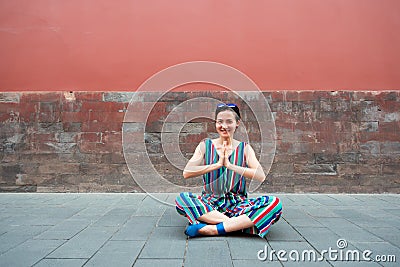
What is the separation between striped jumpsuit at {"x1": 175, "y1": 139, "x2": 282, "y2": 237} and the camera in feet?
8.55

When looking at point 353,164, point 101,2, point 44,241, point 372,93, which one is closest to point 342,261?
point 44,241

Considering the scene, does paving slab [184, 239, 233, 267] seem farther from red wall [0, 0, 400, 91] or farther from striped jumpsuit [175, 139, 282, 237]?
red wall [0, 0, 400, 91]

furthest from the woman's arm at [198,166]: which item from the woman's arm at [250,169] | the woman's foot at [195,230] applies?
the woman's foot at [195,230]

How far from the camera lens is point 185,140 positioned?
5.26 m

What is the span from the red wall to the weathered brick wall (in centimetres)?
30

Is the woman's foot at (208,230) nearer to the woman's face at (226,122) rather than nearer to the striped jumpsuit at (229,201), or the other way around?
the striped jumpsuit at (229,201)

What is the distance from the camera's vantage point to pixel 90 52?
17.6 ft

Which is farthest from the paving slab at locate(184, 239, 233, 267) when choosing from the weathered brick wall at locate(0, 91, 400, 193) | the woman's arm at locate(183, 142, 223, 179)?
the weathered brick wall at locate(0, 91, 400, 193)

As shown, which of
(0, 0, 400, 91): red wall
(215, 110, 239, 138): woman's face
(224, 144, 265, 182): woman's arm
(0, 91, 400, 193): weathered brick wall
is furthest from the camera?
(0, 0, 400, 91): red wall

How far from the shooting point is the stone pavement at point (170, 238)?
2.12 meters

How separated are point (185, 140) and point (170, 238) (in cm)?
275

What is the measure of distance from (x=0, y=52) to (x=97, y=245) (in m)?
4.70

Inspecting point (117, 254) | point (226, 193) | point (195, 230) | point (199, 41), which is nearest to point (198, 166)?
point (226, 193)

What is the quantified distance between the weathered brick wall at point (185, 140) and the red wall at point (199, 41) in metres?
0.30
